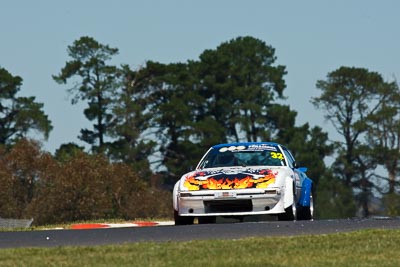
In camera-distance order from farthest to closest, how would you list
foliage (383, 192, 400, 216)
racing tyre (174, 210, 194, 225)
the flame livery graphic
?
foliage (383, 192, 400, 216), racing tyre (174, 210, 194, 225), the flame livery graphic

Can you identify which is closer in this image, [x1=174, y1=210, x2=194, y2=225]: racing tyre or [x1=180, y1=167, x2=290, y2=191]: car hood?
[x1=180, y1=167, x2=290, y2=191]: car hood

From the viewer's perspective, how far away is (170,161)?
83.4 m

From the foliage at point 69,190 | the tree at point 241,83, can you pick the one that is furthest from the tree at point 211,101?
the foliage at point 69,190

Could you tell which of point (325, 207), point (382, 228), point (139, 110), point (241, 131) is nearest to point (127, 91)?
point (139, 110)

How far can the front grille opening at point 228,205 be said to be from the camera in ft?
65.4

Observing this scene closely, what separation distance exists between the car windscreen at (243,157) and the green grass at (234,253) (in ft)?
22.5

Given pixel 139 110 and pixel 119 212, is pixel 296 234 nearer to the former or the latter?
pixel 119 212

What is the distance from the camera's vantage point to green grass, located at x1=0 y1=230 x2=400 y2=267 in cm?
1223

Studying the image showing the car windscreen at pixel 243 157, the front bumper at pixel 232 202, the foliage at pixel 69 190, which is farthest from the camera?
the foliage at pixel 69 190

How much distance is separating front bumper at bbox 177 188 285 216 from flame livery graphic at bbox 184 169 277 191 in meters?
0.11

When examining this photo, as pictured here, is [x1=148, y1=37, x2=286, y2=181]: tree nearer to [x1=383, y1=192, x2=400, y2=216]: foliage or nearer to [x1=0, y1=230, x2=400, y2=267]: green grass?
[x1=383, y1=192, x2=400, y2=216]: foliage

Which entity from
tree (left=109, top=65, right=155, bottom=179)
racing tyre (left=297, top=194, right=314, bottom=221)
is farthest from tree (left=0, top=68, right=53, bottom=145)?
racing tyre (left=297, top=194, right=314, bottom=221)

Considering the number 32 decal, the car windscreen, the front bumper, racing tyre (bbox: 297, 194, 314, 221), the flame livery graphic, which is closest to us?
the front bumper

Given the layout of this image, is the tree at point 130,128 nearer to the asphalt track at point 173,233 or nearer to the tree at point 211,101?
the tree at point 211,101
